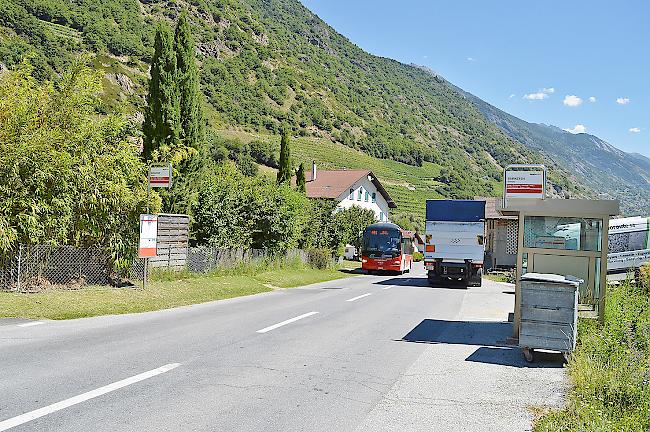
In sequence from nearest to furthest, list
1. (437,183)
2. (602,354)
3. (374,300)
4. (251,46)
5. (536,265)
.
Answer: (602,354), (536,265), (374,300), (437,183), (251,46)

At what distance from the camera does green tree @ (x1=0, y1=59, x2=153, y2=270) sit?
15359 millimetres

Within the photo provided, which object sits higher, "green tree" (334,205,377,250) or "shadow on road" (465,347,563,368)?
"green tree" (334,205,377,250)

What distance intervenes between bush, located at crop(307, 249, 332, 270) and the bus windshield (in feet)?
12.5

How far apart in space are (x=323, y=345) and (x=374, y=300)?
1002cm

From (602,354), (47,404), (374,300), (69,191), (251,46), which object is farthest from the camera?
(251,46)

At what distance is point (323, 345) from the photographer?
11.1 m

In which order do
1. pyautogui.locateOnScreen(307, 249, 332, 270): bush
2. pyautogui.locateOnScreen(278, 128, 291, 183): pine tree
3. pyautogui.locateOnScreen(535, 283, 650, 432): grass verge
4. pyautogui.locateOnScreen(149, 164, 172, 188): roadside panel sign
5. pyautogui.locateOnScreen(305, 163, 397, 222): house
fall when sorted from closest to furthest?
1. pyautogui.locateOnScreen(535, 283, 650, 432): grass verge
2. pyautogui.locateOnScreen(149, 164, 172, 188): roadside panel sign
3. pyautogui.locateOnScreen(307, 249, 332, 270): bush
4. pyautogui.locateOnScreen(278, 128, 291, 183): pine tree
5. pyautogui.locateOnScreen(305, 163, 397, 222): house

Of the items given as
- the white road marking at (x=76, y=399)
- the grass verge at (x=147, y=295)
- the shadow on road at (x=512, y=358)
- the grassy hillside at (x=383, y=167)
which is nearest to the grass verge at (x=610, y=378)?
the shadow on road at (x=512, y=358)

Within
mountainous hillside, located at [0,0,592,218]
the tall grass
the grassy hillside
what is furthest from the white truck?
the grassy hillside

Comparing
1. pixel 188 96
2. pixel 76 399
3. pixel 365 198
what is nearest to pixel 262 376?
pixel 76 399

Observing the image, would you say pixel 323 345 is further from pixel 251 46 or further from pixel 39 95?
pixel 251 46

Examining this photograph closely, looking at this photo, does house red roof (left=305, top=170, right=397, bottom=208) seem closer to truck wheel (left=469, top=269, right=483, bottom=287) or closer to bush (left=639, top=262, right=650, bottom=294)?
truck wheel (left=469, top=269, right=483, bottom=287)

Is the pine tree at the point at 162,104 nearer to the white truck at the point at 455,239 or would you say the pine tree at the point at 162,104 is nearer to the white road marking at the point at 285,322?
the white road marking at the point at 285,322

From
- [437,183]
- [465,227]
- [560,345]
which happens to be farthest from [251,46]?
[560,345]
